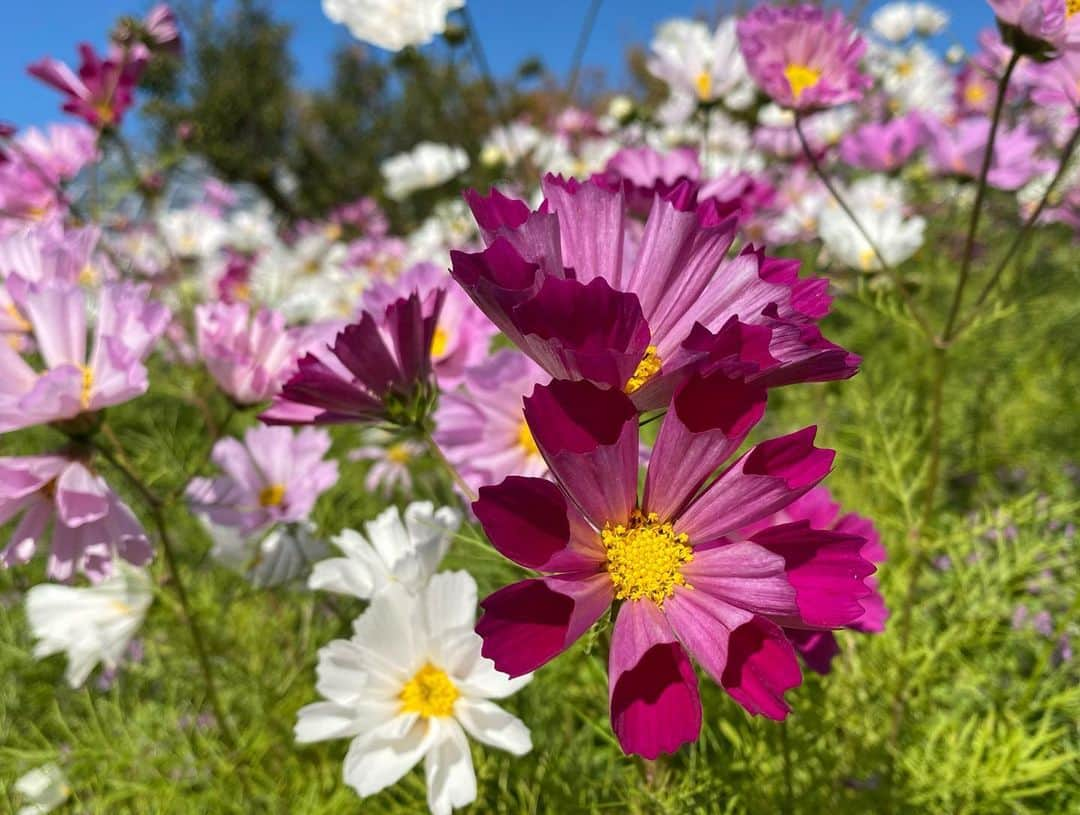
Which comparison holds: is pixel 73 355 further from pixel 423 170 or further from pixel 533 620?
pixel 423 170

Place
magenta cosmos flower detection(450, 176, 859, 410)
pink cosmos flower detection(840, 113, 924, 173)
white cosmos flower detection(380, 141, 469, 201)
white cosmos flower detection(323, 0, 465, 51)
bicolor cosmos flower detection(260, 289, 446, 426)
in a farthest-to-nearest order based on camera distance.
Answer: white cosmos flower detection(380, 141, 469, 201) < pink cosmos flower detection(840, 113, 924, 173) < white cosmos flower detection(323, 0, 465, 51) < bicolor cosmos flower detection(260, 289, 446, 426) < magenta cosmos flower detection(450, 176, 859, 410)

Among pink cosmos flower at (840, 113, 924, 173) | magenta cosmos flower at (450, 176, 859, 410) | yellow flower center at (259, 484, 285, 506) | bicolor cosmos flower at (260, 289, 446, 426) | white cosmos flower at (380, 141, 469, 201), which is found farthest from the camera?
white cosmos flower at (380, 141, 469, 201)

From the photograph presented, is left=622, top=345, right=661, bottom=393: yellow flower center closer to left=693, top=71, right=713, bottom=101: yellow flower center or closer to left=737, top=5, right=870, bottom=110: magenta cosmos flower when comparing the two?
left=737, top=5, right=870, bottom=110: magenta cosmos flower

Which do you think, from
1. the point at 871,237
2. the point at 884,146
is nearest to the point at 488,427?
the point at 871,237

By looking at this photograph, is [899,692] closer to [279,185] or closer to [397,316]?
[397,316]

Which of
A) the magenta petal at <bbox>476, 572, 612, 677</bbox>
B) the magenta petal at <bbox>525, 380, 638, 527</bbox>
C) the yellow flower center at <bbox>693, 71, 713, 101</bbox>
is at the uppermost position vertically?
the yellow flower center at <bbox>693, 71, 713, 101</bbox>

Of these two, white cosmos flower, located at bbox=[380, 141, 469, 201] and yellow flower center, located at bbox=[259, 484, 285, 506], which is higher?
white cosmos flower, located at bbox=[380, 141, 469, 201]

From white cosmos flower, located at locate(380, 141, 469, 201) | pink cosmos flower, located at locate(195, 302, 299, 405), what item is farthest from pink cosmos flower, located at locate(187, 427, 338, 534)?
white cosmos flower, located at locate(380, 141, 469, 201)

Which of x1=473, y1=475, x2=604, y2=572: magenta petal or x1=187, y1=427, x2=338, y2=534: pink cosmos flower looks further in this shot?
x1=187, y1=427, x2=338, y2=534: pink cosmos flower
